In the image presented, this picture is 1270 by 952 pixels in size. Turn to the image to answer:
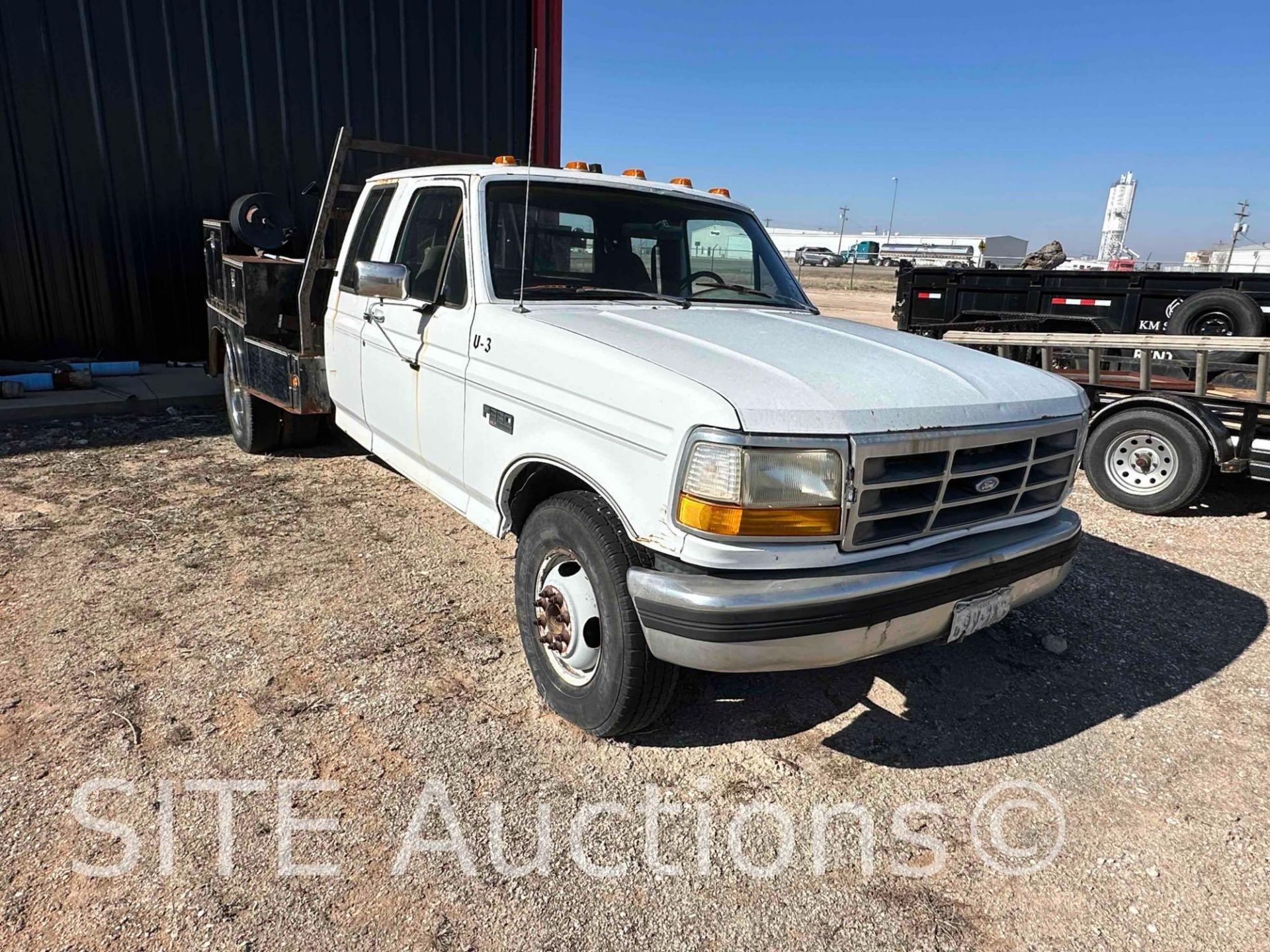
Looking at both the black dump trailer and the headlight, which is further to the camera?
the black dump trailer

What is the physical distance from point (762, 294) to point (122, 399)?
6.40 meters

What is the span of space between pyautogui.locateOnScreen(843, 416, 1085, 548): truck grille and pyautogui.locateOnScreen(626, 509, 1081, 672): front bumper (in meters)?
0.12

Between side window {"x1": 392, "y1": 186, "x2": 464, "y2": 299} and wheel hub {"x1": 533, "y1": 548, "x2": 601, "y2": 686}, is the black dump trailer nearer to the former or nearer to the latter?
side window {"x1": 392, "y1": 186, "x2": 464, "y2": 299}

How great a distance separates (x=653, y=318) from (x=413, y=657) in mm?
1760

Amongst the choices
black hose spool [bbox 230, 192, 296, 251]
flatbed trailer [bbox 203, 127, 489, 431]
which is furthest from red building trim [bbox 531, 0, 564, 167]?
flatbed trailer [bbox 203, 127, 489, 431]

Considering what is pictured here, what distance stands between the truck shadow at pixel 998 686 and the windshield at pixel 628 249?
1803mm

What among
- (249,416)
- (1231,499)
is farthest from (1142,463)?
(249,416)

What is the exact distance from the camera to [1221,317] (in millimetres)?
8586

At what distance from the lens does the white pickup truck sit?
2297 mm

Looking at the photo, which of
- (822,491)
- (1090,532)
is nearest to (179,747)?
(822,491)

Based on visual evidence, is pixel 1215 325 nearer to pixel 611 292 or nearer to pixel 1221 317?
pixel 1221 317

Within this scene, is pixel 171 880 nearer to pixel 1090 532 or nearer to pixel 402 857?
pixel 402 857

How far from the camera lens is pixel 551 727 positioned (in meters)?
2.96

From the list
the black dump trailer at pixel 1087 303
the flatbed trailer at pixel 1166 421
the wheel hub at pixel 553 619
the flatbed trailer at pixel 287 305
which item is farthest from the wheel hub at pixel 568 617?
the black dump trailer at pixel 1087 303
